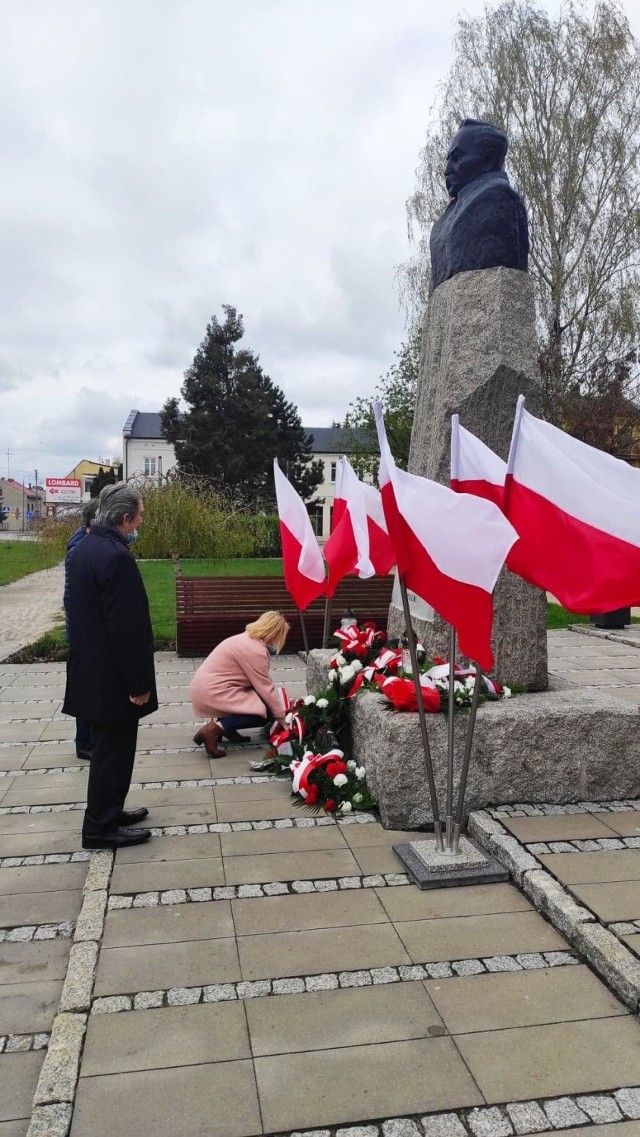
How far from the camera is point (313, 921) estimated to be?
3.76 m

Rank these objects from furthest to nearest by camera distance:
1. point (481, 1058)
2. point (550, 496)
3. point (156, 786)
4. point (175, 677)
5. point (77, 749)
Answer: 1. point (175, 677)
2. point (77, 749)
3. point (156, 786)
4. point (550, 496)
5. point (481, 1058)

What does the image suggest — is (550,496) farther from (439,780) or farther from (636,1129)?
(636,1129)

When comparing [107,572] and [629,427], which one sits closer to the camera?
[107,572]

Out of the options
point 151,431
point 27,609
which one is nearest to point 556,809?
point 27,609

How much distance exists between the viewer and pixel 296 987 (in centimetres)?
326

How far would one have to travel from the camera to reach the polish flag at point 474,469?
12.9 feet

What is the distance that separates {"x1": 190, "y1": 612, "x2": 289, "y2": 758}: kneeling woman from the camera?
639cm

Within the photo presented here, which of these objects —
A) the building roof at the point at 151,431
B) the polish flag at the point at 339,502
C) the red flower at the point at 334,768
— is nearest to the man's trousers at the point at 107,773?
the red flower at the point at 334,768

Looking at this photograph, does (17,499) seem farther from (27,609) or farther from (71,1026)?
(71,1026)

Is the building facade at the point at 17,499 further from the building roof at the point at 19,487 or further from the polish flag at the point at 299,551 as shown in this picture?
the polish flag at the point at 299,551

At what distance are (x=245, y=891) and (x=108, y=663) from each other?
129cm

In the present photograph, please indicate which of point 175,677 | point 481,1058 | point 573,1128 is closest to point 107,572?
point 481,1058

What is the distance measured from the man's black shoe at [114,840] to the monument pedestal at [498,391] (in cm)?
224

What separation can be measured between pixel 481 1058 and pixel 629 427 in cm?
2508
